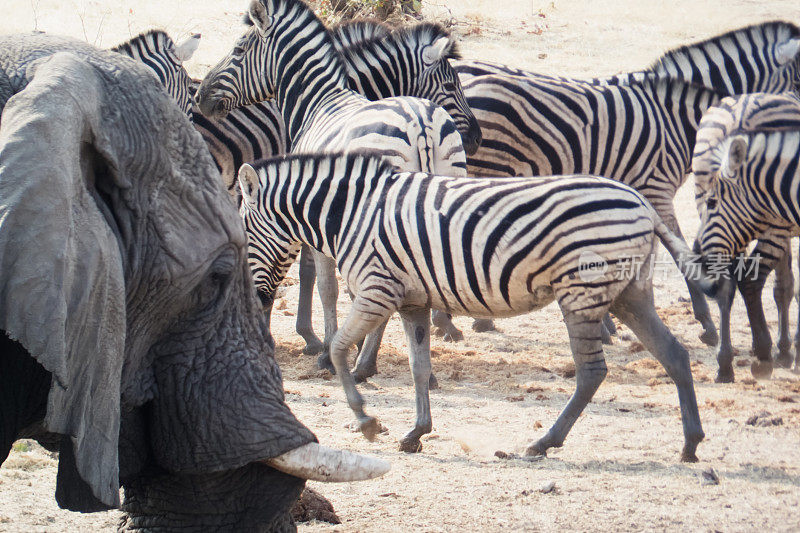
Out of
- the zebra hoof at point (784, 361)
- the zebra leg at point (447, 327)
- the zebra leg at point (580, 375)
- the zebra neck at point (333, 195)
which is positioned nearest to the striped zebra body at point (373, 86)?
the zebra leg at point (447, 327)

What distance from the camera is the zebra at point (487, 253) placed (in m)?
4.96

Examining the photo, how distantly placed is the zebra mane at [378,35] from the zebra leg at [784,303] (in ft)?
9.52

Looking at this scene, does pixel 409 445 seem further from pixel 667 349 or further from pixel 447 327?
pixel 447 327

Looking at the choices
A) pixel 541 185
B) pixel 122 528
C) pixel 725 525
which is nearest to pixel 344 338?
pixel 541 185

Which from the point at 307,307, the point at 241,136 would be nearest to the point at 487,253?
the point at 307,307

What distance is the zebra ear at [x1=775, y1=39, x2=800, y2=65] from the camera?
855 centimetres

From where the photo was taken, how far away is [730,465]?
16.6 feet

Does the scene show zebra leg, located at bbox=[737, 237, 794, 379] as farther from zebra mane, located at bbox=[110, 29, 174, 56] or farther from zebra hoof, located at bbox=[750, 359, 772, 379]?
zebra mane, located at bbox=[110, 29, 174, 56]

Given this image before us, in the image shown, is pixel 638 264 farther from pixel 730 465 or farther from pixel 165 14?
pixel 165 14

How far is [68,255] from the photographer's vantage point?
2.02m

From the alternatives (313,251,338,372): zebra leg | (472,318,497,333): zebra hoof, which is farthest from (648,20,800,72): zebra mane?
(313,251,338,372): zebra leg

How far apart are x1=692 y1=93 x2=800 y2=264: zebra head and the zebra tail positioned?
15.6 inches

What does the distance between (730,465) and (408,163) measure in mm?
2551

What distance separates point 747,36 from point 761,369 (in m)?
3.38
